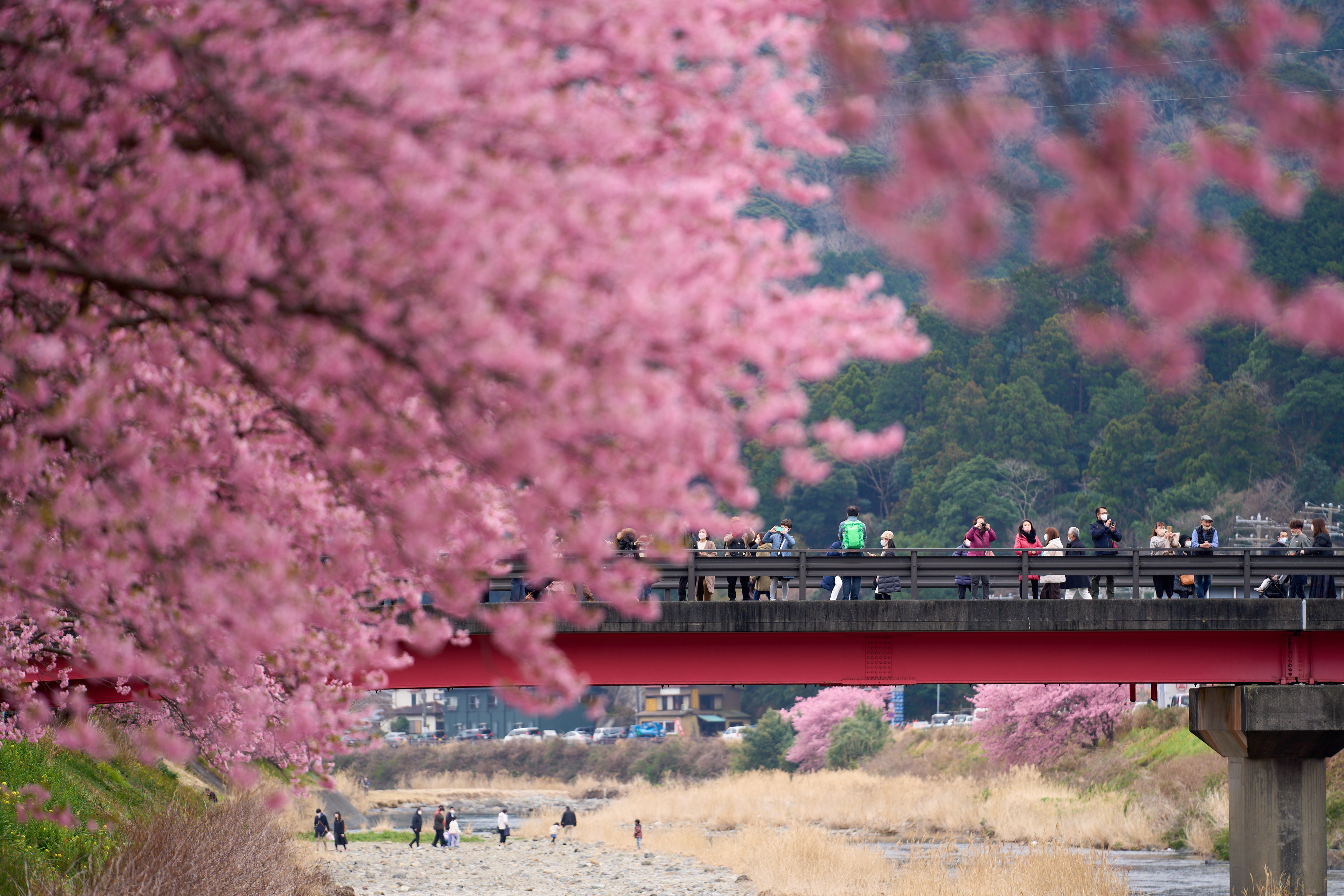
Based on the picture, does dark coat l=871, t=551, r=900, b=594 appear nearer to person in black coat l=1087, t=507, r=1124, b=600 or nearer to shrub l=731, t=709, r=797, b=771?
person in black coat l=1087, t=507, r=1124, b=600

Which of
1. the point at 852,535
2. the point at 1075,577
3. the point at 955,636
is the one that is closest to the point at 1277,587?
the point at 1075,577

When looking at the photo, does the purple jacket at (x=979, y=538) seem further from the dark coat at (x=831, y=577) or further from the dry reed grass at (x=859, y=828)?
the dry reed grass at (x=859, y=828)

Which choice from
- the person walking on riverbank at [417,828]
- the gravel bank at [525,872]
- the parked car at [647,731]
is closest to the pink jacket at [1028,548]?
→ the gravel bank at [525,872]

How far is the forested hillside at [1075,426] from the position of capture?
94.1 metres

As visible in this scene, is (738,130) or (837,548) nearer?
(738,130)

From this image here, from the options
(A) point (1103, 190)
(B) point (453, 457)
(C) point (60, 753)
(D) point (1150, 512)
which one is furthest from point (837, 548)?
(D) point (1150, 512)

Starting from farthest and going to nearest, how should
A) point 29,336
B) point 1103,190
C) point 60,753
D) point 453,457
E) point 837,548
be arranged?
point 60,753 < point 837,548 < point 453,457 < point 29,336 < point 1103,190

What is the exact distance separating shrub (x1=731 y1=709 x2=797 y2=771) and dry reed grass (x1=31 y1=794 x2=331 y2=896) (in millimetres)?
58635

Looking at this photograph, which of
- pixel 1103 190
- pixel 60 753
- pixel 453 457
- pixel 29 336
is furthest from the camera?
pixel 60 753

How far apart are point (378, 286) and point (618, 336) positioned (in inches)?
35.9

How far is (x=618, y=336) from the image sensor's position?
5.03 m

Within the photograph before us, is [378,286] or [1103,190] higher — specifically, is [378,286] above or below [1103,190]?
below

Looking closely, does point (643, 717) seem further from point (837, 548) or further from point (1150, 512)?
point (837, 548)

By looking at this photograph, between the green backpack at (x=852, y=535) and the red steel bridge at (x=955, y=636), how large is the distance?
0.59 metres
